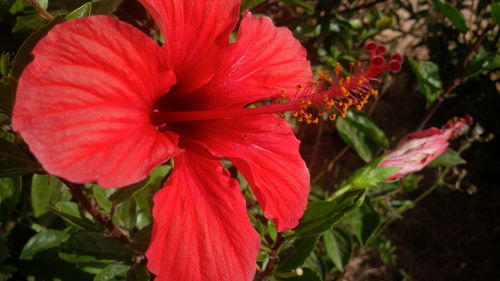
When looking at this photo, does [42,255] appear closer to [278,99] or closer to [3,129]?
[3,129]

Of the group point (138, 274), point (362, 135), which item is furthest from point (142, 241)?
point (362, 135)

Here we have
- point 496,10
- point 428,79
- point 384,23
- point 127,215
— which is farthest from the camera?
point 384,23

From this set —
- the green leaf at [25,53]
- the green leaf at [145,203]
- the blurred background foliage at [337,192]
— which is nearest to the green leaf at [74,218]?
the blurred background foliage at [337,192]

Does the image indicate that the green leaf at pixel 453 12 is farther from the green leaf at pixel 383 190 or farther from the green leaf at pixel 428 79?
the green leaf at pixel 383 190

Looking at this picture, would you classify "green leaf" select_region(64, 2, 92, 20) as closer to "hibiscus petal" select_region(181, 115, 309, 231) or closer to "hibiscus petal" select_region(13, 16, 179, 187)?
"hibiscus petal" select_region(13, 16, 179, 187)

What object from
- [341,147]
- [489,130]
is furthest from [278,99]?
[489,130]

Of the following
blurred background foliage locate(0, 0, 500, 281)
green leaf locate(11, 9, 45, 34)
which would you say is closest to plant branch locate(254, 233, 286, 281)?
blurred background foliage locate(0, 0, 500, 281)

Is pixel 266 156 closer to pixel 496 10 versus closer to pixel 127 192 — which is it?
pixel 127 192
